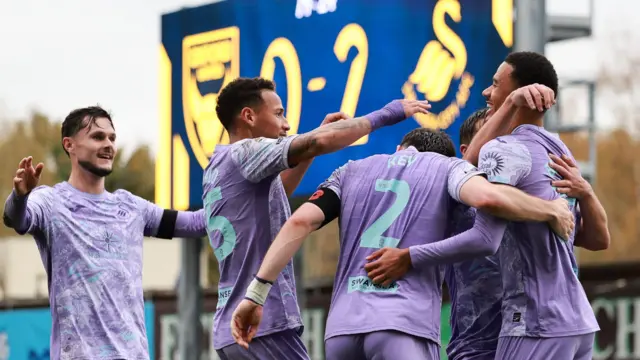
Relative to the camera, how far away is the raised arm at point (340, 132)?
6430mm

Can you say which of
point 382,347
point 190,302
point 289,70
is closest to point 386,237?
point 382,347

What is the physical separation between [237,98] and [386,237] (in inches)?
43.1

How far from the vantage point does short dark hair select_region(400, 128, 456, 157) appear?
6598 mm

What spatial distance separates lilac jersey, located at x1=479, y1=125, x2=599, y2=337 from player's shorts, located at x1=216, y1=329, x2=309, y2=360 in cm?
94

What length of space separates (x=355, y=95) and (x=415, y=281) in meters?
6.48

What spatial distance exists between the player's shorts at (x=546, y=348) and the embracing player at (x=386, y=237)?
32cm

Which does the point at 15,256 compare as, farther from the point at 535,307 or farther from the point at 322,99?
the point at 535,307

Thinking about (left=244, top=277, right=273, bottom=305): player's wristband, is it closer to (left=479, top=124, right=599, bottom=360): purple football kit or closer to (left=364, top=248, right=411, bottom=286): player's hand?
(left=364, top=248, right=411, bottom=286): player's hand

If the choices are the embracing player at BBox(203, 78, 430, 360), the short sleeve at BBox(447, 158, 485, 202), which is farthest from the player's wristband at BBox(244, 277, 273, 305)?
the short sleeve at BBox(447, 158, 485, 202)

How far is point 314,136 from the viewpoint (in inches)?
254

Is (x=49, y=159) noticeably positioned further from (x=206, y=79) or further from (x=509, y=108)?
(x=509, y=108)

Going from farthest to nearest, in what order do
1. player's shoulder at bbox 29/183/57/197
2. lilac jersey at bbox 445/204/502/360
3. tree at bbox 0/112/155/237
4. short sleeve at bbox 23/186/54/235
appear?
tree at bbox 0/112/155/237 → player's shoulder at bbox 29/183/57/197 → short sleeve at bbox 23/186/54/235 → lilac jersey at bbox 445/204/502/360

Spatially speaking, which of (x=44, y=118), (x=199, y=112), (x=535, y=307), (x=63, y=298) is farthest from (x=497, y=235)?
(x=44, y=118)

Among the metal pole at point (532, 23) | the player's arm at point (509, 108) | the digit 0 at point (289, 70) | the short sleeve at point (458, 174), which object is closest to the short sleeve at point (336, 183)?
the short sleeve at point (458, 174)
